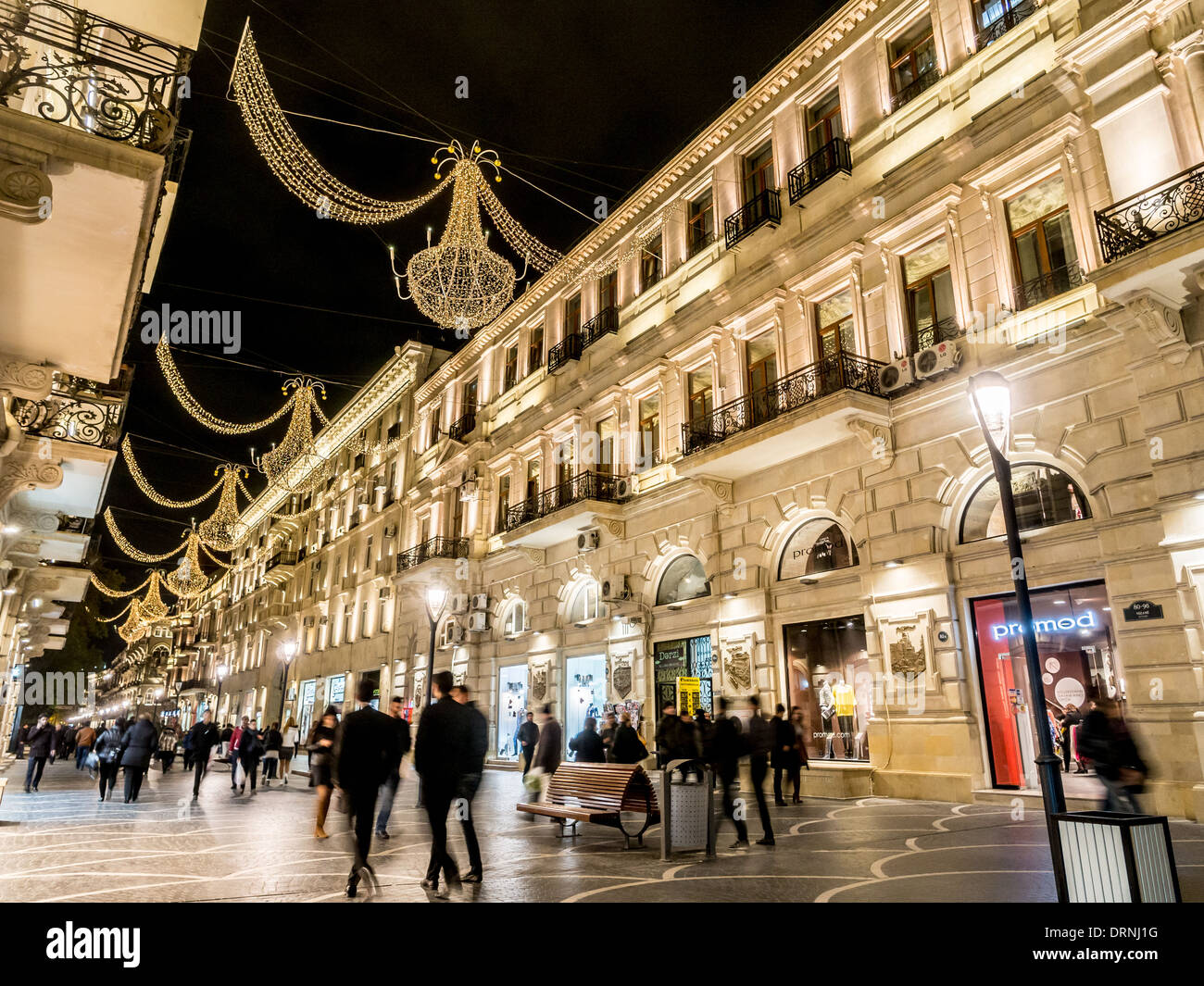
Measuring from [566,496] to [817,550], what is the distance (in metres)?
9.28

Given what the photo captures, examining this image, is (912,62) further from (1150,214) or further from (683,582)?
(683,582)

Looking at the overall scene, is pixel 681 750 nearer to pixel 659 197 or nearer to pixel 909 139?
pixel 909 139

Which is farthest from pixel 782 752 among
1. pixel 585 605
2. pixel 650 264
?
pixel 650 264

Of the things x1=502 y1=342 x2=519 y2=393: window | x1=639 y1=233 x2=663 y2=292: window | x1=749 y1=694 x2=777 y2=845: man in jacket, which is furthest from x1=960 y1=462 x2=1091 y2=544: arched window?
x1=502 y1=342 x2=519 y2=393: window

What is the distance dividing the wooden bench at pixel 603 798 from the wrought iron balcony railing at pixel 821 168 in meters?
13.7

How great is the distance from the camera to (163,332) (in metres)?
16.5

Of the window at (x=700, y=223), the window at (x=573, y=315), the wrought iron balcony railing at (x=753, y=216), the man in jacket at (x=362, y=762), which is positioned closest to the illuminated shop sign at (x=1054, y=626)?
the man in jacket at (x=362, y=762)

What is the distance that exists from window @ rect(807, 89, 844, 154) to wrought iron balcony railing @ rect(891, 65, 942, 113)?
149 centimetres

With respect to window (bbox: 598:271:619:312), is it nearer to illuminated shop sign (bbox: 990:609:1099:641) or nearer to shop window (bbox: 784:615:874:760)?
shop window (bbox: 784:615:874:760)

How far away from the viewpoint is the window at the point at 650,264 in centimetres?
2269

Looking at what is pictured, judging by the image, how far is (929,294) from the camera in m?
15.3

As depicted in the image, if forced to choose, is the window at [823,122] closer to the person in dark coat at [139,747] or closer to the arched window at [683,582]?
the arched window at [683,582]

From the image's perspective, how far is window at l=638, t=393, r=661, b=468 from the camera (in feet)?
70.4
